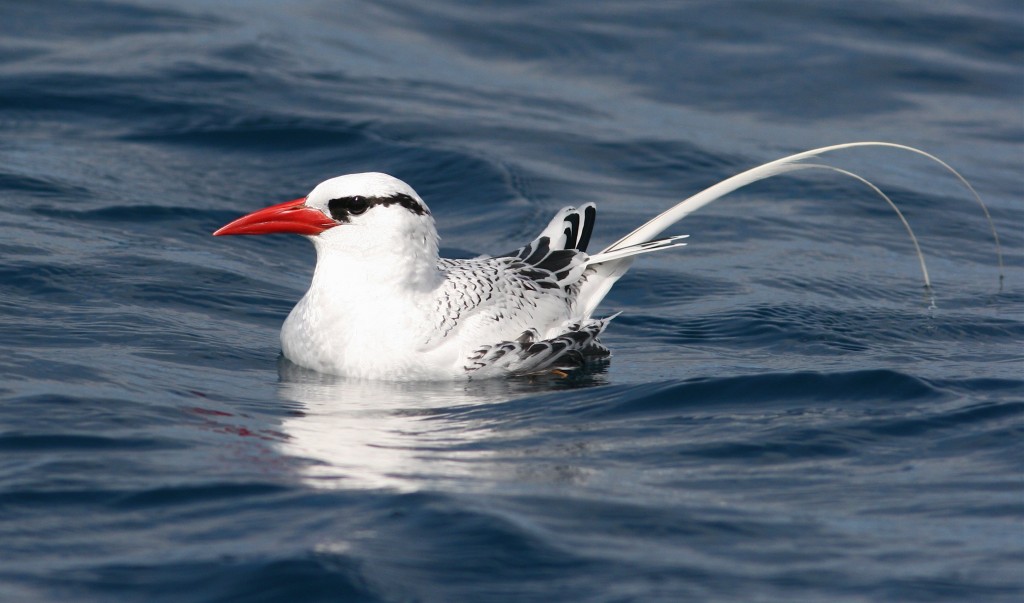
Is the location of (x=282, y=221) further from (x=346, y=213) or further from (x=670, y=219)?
(x=670, y=219)

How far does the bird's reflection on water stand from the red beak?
3.29 feet

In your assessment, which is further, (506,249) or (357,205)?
(506,249)

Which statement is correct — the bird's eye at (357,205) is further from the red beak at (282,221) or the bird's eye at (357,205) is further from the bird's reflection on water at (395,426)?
the bird's reflection on water at (395,426)

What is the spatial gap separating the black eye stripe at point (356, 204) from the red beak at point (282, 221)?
0.29 ft

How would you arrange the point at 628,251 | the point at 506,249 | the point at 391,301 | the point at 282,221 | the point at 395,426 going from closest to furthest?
the point at 395,426
the point at 282,221
the point at 391,301
the point at 628,251
the point at 506,249

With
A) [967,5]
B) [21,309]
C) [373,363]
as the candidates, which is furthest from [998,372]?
[967,5]

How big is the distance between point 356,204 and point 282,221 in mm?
522

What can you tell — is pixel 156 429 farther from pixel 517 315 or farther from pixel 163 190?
pixel 163 190

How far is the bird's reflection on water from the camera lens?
762 centimetres

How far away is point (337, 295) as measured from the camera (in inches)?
384

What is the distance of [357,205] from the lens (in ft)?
31.9

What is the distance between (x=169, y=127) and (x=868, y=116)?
9.27m

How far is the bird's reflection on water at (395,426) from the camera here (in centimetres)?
762

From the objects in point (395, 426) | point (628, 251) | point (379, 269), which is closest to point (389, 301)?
point (379, 269)
